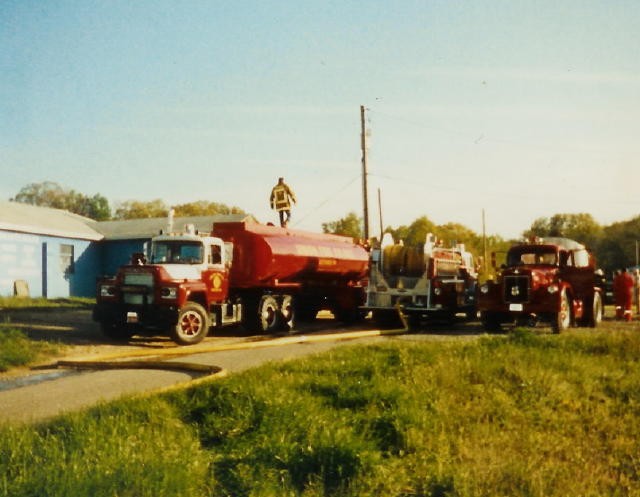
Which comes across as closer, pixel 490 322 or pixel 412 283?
pixel 490 322

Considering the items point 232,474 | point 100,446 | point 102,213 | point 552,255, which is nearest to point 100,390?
point 100,446

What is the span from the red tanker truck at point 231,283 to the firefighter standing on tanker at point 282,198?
3.58ft

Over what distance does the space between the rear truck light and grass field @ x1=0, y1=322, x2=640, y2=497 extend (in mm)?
7052

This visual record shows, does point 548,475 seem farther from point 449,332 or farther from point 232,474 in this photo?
point 449,332

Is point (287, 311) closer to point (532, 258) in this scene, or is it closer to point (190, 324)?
point (190, 324)

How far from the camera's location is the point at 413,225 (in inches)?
2414

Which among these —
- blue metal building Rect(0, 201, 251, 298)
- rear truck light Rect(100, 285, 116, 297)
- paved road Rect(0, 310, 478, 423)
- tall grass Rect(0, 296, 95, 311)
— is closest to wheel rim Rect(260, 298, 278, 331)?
paved road Rect(0, 310, 478, 423)

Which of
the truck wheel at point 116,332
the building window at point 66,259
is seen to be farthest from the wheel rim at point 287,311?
the building window at point 66,259

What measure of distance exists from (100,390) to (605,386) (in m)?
7.44

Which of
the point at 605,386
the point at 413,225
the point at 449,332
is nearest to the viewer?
the point at 605,386

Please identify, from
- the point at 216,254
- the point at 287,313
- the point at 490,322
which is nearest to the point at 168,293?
the point at 216,254

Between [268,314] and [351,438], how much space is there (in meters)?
12.6

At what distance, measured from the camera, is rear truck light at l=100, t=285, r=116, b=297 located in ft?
51.8

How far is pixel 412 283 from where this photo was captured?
63.8 feet
